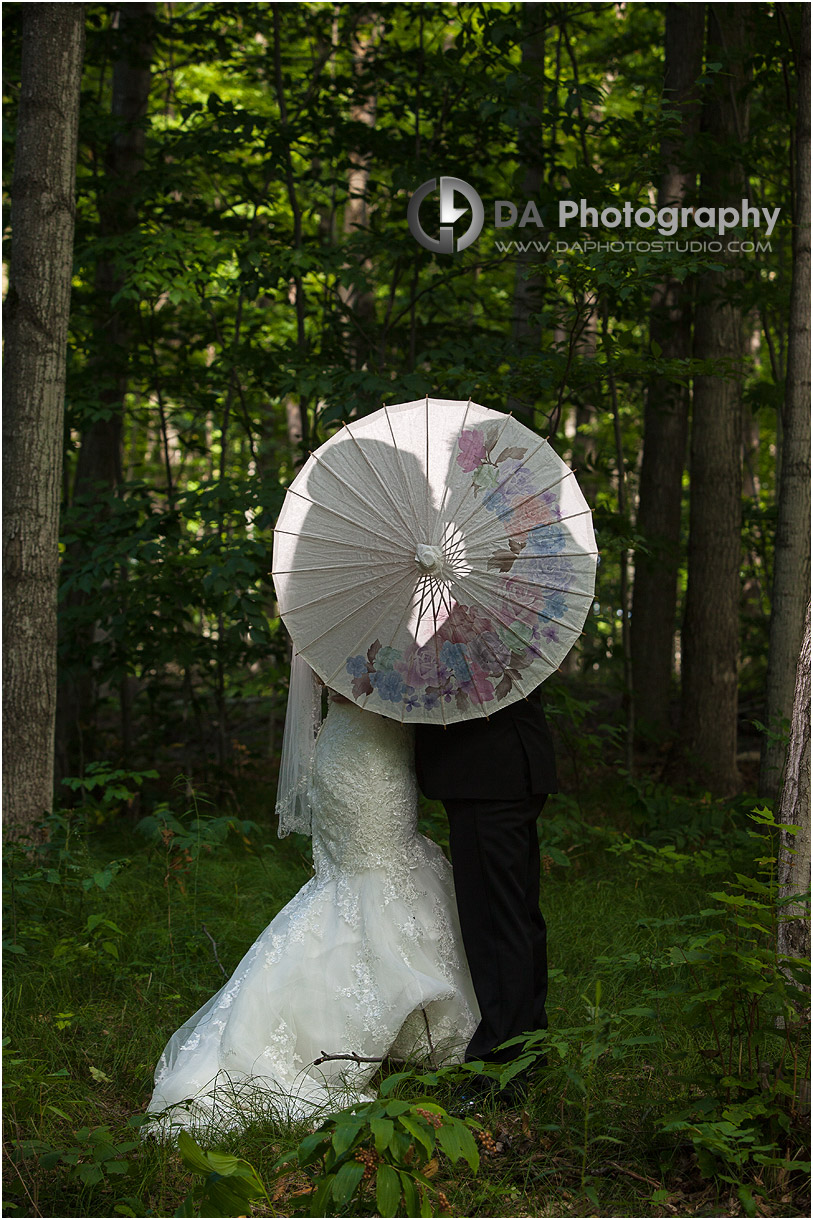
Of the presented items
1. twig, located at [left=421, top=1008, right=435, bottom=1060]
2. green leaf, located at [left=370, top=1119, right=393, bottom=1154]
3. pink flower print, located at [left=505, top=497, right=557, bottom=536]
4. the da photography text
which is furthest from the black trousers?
the da photography text

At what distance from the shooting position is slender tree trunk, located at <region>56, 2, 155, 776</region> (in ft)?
21.4

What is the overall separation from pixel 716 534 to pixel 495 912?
15.0 feet

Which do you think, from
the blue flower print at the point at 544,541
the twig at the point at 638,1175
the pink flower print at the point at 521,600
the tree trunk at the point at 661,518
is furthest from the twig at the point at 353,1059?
the tree trunk at the point at 661,518

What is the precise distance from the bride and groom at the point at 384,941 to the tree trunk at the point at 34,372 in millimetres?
2348

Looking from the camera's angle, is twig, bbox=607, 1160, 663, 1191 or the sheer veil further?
the sheer veil

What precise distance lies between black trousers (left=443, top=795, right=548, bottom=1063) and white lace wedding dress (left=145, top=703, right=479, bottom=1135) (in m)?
0.16

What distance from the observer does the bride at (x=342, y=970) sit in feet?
9.83

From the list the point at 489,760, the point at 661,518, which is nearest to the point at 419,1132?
the point at 489,760

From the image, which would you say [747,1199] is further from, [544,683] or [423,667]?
[544,683]

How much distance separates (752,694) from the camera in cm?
923

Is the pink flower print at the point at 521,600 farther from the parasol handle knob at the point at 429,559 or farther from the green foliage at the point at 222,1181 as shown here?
the green foliage at the point at 222,1181

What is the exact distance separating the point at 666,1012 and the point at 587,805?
290cm

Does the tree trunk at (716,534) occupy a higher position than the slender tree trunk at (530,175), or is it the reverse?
the slender tree trunk at (530,175)

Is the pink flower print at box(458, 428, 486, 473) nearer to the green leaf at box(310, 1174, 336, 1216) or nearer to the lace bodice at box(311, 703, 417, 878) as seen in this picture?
the lace bodice at box(311, 703, 417, 878)
